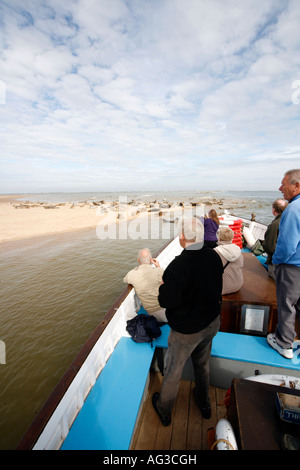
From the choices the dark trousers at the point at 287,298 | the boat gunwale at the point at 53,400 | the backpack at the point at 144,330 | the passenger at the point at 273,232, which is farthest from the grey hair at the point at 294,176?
the boat gunwale at the point at 53,400

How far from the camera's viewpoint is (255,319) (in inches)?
132

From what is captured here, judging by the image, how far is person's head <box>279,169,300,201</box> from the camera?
2.44 meters

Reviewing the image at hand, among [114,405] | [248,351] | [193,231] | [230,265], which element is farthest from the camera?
[230,265]

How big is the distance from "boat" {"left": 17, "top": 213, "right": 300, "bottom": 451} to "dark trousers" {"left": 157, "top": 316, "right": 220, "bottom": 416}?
314 mm

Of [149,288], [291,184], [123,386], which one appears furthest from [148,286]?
[291,184]

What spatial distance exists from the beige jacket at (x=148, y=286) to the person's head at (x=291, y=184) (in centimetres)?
226

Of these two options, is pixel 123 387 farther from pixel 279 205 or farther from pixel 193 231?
pixel 279 205

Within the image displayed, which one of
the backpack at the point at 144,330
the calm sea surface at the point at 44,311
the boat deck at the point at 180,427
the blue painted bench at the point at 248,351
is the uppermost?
the backpack at the point at 144,330

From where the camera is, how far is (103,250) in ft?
34.4

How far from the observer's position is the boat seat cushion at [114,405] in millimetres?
1916

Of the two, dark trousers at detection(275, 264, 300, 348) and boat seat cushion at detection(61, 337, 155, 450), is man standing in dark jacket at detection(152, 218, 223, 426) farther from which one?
dark trousers at detection(275, 264, 300, 348)

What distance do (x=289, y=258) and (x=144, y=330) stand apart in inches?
90.2

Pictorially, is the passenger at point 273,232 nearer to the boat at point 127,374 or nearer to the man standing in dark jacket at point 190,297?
the boat at point 127,374

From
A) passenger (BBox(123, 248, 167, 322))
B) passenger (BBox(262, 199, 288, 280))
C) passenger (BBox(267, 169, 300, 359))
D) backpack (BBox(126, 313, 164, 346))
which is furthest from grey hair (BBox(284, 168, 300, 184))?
backpack (BBox(126, 313, 164, 346))
